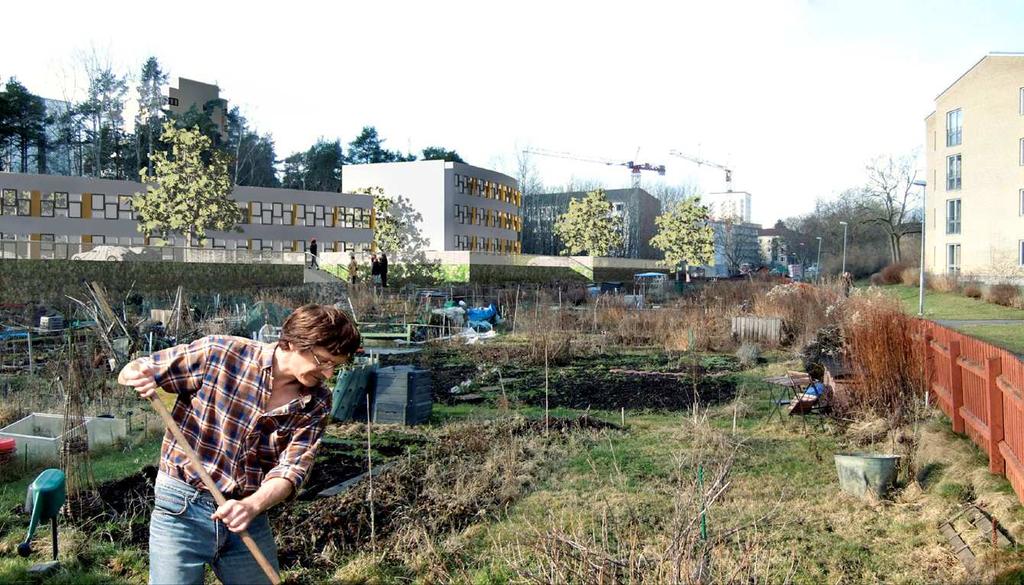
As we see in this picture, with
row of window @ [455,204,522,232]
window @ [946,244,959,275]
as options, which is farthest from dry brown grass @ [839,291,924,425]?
row of window @ [455,204,522,232]

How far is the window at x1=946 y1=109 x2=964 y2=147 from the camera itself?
151ft

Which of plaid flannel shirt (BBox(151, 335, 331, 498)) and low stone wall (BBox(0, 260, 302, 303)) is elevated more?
low stone wall (BBox(0, 260, 302, 303))

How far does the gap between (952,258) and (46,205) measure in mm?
47530

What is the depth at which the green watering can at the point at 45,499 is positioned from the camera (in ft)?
15.8

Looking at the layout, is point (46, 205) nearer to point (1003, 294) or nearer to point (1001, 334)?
point (1001, 334)

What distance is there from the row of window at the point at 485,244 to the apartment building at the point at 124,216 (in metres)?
8.09

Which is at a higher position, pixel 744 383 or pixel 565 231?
pixel 565 231

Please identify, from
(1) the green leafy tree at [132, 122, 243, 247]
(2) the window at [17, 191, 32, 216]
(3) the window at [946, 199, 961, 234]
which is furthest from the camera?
(3) the window at [946, 199, 961, 234]

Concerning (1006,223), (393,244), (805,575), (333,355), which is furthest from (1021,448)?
(393,244)

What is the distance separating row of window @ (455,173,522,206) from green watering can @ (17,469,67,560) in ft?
183

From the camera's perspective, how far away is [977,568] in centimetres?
474

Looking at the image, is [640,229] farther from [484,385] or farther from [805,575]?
[805,575]

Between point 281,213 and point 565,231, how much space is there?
24128 mm

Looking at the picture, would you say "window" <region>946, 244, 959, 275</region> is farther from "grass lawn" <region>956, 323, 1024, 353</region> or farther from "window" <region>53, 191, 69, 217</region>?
"window" <region>53, 191, 69, 217</region>
